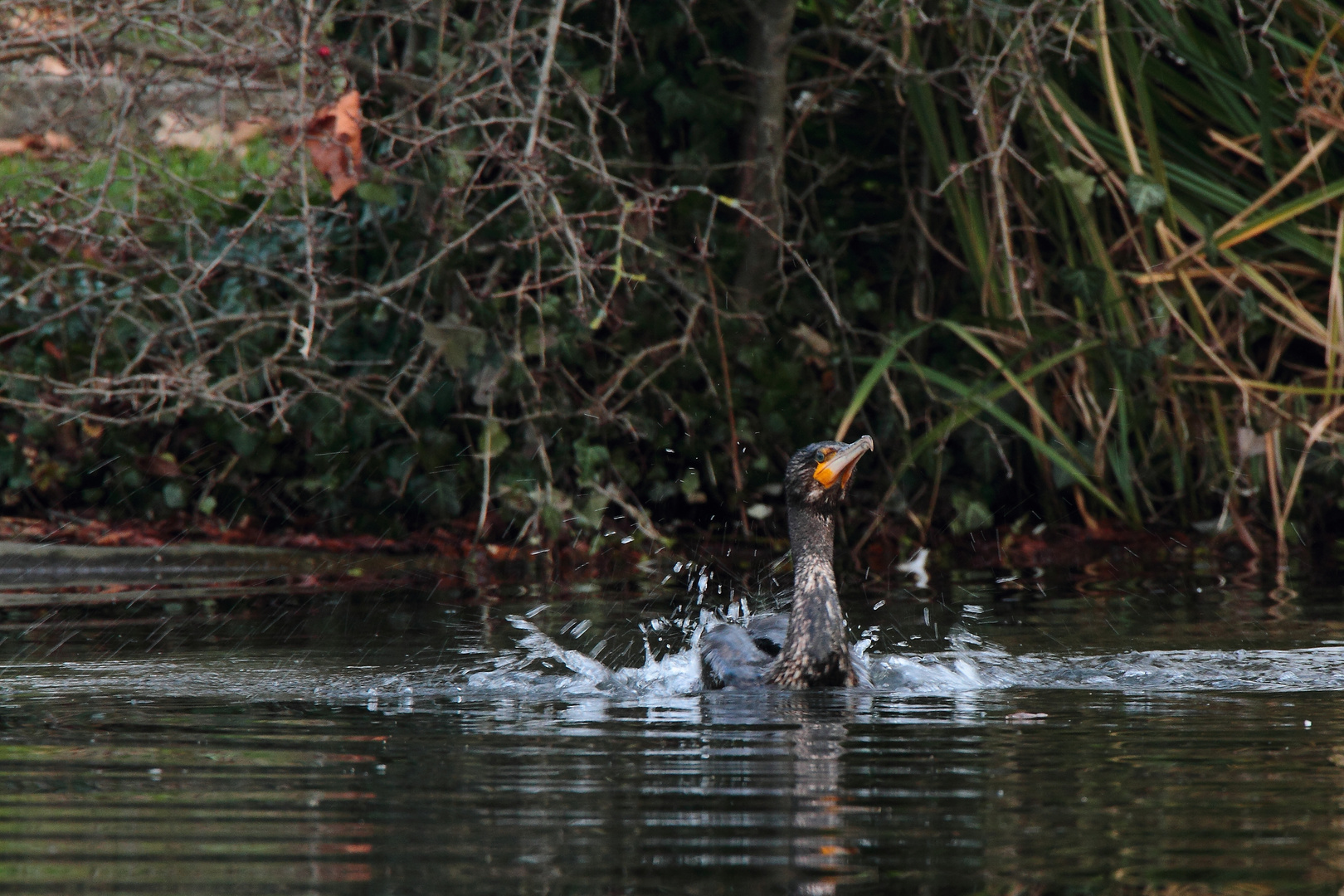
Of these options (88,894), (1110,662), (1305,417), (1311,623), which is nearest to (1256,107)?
(1305,417)

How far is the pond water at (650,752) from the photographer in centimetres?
280

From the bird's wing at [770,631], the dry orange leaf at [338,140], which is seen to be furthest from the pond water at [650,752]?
the dry orange leaf at [338,140]

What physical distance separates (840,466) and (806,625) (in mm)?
592

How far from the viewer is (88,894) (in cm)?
265

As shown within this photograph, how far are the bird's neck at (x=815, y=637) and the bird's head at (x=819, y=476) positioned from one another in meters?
0.25

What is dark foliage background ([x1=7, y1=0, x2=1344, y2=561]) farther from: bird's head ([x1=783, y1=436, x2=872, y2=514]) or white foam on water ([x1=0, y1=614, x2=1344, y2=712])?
white foam on water ([x1=0, y1=614, x2=1344, y2=712])

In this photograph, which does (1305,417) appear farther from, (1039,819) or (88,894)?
(88,894)

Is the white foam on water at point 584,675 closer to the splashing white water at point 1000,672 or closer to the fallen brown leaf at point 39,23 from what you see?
the splashing white water at point 1000,672

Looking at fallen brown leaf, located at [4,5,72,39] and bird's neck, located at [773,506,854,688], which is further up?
fallen brown leaf, located at [4,5,72,39]

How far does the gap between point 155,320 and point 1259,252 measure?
5.70 metres

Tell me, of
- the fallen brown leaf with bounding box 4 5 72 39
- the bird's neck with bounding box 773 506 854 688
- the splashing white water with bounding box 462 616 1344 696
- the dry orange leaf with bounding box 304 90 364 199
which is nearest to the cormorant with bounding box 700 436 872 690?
the bird's neck with bounding box 773 506 854 688

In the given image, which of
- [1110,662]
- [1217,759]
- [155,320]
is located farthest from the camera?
[155,320]

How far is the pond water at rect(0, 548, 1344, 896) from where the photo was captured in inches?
110

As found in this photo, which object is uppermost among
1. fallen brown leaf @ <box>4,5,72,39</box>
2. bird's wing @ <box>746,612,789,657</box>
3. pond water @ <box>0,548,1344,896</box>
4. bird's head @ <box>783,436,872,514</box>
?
fallen brown leaf @ <box>4,5,72,39</box>
